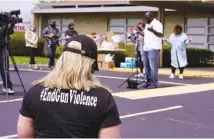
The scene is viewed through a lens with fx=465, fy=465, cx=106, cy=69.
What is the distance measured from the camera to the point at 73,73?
2619 millimetres

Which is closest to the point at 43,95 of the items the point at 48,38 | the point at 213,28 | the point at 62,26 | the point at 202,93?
the point at 202,93

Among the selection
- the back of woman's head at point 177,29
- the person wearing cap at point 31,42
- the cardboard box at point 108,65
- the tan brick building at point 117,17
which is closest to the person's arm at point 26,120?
the back of woman's head at point 177,29

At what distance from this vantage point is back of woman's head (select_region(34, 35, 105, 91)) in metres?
2.62

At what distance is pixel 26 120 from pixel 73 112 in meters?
0.34

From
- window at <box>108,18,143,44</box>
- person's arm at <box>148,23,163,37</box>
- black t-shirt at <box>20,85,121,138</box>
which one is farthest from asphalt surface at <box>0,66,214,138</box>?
window at <box>108,18,143,44</box>

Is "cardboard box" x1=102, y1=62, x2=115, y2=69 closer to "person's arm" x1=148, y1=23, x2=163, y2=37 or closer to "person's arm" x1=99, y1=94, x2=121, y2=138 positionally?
"person's arm" x1=148, y1=23, x2=163, y2=37

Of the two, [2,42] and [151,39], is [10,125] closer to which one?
[2,42]

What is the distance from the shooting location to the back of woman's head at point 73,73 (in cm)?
262

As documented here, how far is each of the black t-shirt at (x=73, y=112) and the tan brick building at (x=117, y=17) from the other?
55.4ft

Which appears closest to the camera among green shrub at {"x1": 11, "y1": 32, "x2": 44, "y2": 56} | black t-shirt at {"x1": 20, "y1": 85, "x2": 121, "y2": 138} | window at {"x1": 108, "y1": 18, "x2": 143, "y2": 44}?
black t-shirt at {"x1": 20, "y1": 85, "x2": 121, "y2": 138}

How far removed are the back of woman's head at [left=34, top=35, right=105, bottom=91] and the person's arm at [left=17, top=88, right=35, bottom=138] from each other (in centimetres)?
15

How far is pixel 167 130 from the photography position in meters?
6.49

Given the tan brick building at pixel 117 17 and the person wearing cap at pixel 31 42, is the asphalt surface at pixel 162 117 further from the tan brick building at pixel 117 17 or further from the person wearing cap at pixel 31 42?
the tan brick building at pixel 117 17

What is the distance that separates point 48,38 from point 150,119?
9648 millimetres
